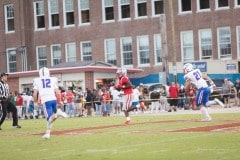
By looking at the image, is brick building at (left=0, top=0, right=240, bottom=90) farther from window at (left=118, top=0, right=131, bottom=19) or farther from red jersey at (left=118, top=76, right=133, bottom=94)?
red jersey at (left=118, top=76, right=133, bottom=94)

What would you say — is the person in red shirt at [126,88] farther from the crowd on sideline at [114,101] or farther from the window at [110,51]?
the window at [110,51]

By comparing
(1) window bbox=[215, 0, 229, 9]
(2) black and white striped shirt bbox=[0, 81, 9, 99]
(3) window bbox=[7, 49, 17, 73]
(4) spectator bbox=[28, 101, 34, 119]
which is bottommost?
(4) spectator bbox=[28, 101, 34, 119]

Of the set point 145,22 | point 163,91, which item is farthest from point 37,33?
point 163,91

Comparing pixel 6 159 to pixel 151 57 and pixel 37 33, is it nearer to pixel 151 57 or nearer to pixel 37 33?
pixel 151 57

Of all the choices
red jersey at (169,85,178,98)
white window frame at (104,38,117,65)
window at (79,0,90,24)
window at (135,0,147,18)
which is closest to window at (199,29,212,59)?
window at (135,0,147,18)

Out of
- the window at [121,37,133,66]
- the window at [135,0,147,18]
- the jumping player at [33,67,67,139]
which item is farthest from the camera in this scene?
the window at [121,37,133,66]

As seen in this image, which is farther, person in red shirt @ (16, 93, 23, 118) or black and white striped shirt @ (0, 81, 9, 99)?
person in red shirt @ (16, 93, 23, 118)

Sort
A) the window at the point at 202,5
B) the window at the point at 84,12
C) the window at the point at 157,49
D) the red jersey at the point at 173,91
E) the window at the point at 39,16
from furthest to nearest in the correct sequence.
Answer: the window at the point at 39,16 → the window at the point at 84,12 → the window at the point at 157,49 → the window at the point at 202,5 → the red jersey at the point at 173,91

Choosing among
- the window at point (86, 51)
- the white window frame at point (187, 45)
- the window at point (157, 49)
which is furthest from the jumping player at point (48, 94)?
the window at point (86, 51)

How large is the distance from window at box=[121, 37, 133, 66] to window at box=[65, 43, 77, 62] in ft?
17.0

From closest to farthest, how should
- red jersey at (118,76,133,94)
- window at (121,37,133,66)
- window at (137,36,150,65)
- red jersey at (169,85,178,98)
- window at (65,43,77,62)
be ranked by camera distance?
red jersey at (118,76,133,94) → red jersey at (169,85,178,98) → window at (137,36,150,65) → window at (121,37,133,66) → window at (65,43,77,62)

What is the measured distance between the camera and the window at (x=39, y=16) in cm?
6353

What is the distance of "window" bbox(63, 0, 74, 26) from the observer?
6178 centimetres

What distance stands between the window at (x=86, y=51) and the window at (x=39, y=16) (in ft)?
17.5
